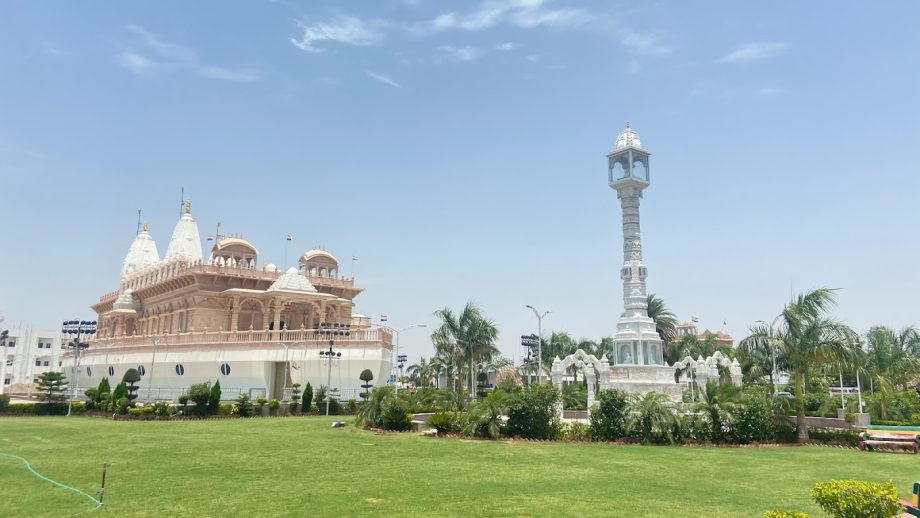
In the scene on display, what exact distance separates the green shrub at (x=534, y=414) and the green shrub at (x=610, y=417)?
57.4 inches

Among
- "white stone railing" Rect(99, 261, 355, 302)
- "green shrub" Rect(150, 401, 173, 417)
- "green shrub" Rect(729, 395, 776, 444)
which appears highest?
"white stone railing" Rect(99, 261, 355, 302)

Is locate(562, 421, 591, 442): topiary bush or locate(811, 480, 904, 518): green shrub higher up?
locate(811, 480, 904, 518): green shrub

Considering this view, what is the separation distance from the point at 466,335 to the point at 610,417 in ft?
69.6

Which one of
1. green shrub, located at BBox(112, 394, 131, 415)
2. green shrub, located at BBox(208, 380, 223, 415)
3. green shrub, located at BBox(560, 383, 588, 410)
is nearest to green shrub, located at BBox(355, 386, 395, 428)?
green shrub, located at BBox(208, 380, 223, 415)

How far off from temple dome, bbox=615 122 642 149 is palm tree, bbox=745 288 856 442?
15211 millimetres

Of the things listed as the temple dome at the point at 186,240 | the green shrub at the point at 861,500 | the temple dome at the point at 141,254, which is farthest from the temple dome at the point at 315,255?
the green shrub at the point at 861,500

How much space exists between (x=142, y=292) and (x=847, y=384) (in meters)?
75.4

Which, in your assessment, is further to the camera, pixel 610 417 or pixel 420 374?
pixel 420 374

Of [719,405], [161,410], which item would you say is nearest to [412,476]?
[719,405]

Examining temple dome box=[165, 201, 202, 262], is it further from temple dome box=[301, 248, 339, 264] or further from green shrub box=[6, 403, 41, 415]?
green shrub box=[6, 403, 41, 415]

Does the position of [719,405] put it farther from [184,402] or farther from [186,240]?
A: [186,240]

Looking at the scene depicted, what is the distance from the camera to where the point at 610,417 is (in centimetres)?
2119

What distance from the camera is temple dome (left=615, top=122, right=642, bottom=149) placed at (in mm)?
34938

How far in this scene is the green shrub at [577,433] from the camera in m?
21.5
